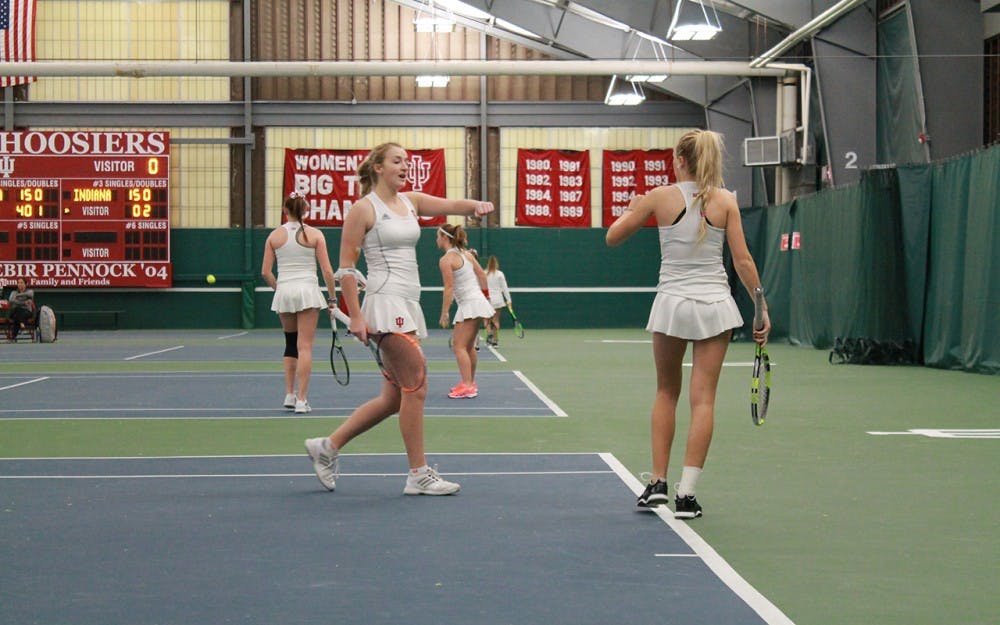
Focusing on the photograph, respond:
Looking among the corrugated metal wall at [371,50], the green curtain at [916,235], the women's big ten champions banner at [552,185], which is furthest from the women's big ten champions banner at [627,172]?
the green curtain at [916,235]

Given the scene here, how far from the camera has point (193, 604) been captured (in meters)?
4.70

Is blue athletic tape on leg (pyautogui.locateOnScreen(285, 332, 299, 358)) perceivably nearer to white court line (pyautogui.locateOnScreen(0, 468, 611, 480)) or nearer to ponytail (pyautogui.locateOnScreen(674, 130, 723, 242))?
white court line (pyautogui.locateOnScreen(0, 468, 611, 480))

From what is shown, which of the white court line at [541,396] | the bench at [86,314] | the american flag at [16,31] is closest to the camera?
the white court line at [541,396]

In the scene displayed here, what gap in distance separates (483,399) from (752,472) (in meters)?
5.59

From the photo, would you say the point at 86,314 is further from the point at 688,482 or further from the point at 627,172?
the point at 688,482

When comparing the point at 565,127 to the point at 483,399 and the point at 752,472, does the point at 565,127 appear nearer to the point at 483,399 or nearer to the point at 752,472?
the point at 483,399

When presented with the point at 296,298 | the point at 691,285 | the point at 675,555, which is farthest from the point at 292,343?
the point at 675,555

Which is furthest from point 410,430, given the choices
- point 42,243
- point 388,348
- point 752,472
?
point 42,243

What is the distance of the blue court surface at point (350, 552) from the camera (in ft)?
15.1

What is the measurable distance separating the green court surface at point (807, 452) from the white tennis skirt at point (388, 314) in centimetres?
144

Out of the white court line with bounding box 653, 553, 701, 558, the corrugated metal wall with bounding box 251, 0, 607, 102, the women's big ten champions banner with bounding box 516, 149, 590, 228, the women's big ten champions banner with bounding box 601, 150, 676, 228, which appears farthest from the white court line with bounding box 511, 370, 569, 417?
the corrugated metal wall with bounding box 251, 0, 607, 102

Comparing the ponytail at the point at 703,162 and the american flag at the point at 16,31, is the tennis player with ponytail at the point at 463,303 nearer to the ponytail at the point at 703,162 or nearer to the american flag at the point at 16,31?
the ponytail at the point at 703,162

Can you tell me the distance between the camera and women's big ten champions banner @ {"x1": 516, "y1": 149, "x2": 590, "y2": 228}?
3419 centimetres

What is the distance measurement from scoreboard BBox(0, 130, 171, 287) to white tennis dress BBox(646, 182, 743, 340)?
84.4ft
